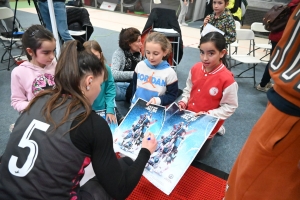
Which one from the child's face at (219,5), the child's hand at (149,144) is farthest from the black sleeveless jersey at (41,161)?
the child's face at (219,5)

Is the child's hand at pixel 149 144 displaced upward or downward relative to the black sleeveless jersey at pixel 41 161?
downward

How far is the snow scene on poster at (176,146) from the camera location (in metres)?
1.36

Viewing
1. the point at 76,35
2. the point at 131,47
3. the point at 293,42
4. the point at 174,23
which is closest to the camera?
the point at 293,42

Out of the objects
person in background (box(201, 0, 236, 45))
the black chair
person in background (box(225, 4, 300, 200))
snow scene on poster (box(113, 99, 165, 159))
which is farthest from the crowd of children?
the black chair

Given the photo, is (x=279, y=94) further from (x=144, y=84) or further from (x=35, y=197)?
(x=144, y=84)

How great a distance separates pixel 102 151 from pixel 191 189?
37.2 inches

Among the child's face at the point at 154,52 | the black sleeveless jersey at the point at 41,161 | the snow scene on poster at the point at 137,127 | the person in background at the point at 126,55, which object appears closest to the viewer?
the black sleeveless jersey at the point at 41,161

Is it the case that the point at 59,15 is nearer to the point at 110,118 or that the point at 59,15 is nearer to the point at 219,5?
the point at 110,118

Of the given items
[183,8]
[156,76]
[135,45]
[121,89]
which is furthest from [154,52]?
[183,8]

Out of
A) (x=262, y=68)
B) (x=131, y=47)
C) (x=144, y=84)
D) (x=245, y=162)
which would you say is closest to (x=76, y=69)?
(x=245, y=162)

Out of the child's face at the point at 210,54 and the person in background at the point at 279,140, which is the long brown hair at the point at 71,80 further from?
the child's face at the point at 210,54

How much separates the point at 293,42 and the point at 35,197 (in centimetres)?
102

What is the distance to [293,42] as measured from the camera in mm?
666

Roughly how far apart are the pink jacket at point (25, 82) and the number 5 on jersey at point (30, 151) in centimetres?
79
